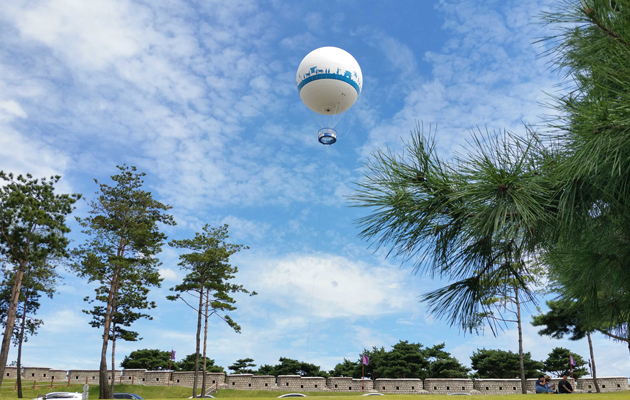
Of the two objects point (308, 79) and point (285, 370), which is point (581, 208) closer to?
point (308, 79)

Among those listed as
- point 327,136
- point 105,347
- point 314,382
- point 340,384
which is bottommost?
point 340,384

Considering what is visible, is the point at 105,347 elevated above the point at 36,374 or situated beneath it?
elevated above

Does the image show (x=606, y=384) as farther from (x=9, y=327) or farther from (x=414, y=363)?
(x=9, y=327)

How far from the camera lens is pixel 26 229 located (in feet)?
86.2

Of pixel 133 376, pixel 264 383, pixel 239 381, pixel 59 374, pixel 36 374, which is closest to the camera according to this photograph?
pixel 264 383

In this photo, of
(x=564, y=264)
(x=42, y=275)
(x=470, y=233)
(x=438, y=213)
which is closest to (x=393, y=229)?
(x=438, y=213)

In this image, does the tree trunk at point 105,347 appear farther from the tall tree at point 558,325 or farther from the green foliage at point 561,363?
the green foliage at point 561,363

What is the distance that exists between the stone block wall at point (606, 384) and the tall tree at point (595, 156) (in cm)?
2671

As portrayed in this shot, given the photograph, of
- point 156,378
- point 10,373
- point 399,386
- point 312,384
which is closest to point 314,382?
point 312,384

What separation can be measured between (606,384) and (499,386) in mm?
6898

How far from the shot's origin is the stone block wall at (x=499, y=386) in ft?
92.7

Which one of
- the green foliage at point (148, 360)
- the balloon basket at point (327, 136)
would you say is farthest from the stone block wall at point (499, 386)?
the green foliage at point (148, 360)

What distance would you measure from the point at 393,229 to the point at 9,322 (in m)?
27.6

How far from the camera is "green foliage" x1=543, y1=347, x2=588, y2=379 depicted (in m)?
31.9
